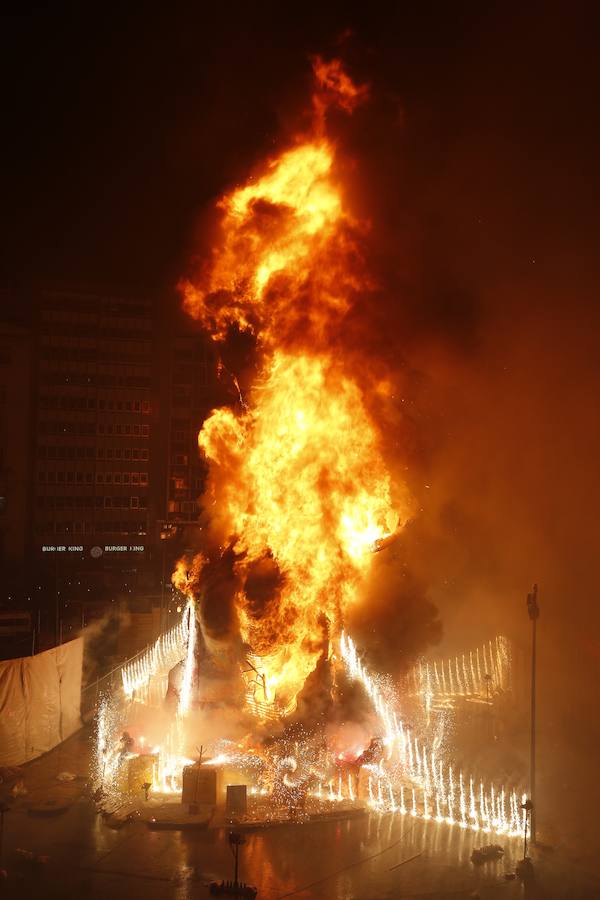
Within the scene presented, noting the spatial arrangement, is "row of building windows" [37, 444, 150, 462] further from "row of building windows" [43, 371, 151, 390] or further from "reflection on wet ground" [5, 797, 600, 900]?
"reflection on wet ground" [5, 797, 600, 900]

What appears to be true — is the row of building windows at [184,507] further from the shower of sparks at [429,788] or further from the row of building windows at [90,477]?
the shower of sparks at [429,788]

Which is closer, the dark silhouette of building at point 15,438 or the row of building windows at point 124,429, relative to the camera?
the dark silhouette of building at point 15,438

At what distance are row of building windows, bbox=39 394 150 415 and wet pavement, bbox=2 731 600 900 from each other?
4119 cm

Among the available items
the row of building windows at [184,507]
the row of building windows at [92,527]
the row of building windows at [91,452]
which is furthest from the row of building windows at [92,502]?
the row of building windows at [91,452]

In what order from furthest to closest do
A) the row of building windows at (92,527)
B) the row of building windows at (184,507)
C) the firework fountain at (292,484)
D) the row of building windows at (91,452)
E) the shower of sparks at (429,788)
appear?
the row of building windows at (184,507)
the row of building windows at (91,452)
the row of building windows at (92,527)
the firework fountain at (292,484)
the shower of sparks at (429,788)

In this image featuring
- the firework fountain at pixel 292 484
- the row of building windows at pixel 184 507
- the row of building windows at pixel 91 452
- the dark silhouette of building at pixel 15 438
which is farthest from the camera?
the row of building windows at pixel 184 507

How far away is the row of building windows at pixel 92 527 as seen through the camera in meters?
54.3

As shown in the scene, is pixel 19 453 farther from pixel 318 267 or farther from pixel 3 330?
pixel 318 267

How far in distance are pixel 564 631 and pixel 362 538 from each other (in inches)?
451

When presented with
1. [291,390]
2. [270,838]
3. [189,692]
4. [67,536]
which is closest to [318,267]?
[291,390]

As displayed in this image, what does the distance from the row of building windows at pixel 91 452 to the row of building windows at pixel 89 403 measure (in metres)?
2.80

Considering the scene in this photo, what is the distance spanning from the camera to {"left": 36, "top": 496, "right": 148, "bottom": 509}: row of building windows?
179 ft

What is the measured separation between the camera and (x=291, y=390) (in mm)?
21875

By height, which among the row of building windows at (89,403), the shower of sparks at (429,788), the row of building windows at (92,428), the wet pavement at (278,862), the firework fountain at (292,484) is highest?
the row of building windows at (89,403)
